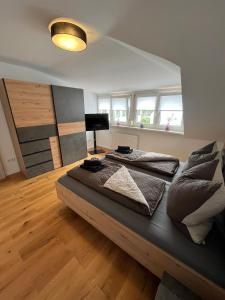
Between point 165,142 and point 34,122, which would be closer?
point 34,122

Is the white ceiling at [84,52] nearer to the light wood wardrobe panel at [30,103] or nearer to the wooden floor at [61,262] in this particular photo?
the light wood wardrobe panel at [30,103]

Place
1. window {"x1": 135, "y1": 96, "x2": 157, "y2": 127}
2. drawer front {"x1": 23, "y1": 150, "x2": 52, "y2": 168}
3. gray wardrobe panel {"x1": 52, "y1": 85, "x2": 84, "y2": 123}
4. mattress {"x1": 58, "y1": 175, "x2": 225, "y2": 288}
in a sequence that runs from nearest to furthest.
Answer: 1. mattress {"x1": 58, "y1": 175, "x2": 225, "y2": 288}
2. drawer front {"x1": 23, "y1": 150, "x2": 52, "y2": 168}
3. gray wardrobe panel {"x1": 52, "y1": 85, "x2": 84, "y2": 123}
4. window {"x1": 135, "y1": 96, "x2": 157, "y2": 127}

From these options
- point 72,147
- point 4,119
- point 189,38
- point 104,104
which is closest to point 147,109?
point 104,104

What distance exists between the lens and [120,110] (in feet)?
13.9

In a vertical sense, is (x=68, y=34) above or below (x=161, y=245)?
above

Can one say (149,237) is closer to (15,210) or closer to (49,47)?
(15,210)

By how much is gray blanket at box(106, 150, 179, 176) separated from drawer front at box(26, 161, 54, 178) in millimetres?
1612

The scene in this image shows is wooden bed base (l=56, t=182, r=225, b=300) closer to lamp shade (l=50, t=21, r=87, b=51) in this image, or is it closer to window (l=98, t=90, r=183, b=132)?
lamp shade (l=50, t=21, r=87, b=51)

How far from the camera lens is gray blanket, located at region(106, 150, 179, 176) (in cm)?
184

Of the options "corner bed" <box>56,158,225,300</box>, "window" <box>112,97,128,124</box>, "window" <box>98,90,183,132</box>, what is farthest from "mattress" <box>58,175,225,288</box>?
"window" <box>112,97,128,124</box>

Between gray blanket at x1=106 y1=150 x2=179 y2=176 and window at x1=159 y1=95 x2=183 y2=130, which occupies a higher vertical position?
window at x1=159 y1=95 x2=183 y2=130

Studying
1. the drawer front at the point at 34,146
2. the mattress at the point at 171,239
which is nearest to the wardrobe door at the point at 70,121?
the drawer front at the point at 34,146

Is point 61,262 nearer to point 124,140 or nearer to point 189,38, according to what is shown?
point 189,38

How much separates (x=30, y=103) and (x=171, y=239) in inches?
118
